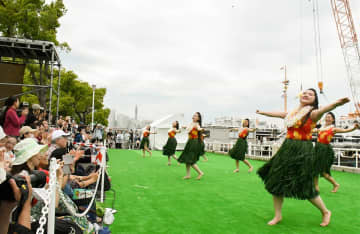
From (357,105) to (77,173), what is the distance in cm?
4562

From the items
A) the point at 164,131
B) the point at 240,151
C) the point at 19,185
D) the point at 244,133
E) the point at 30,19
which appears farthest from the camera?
the point at 164,131

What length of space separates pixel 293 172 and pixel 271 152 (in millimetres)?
13250

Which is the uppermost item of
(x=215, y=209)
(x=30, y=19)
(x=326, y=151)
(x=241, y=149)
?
(x=30, y=19)

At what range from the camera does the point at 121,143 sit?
24.3 meters

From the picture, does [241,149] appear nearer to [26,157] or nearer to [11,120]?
[11,120]

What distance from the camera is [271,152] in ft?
53.2

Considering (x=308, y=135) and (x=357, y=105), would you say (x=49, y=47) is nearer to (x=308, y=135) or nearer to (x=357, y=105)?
(x=308, y=135)

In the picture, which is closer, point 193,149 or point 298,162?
point 298,162

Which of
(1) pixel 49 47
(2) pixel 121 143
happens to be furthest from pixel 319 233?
(2) pixel 121 143

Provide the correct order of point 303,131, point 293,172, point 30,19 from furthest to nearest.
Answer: point 30,19 → point 303,131 → point 293,172

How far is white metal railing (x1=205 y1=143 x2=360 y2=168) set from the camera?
11.0 meters

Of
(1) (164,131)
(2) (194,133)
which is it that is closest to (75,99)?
(1) (164,131)

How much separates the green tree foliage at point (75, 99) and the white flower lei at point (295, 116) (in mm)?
25691

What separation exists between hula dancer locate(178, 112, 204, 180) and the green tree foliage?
2192cm
